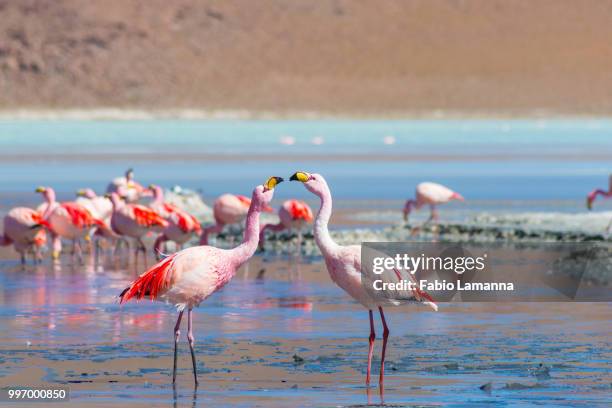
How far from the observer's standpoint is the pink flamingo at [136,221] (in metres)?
16.7

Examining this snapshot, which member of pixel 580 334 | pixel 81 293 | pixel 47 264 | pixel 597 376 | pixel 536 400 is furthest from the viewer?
pixel 47 264

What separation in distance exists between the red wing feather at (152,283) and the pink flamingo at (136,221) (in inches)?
287

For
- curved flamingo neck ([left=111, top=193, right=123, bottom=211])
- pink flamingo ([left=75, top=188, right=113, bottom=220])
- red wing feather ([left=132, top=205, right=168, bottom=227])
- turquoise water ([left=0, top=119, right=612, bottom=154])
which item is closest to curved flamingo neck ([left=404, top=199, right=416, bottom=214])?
pink flamingo ([left=75, top=188, right=113, bottom=220])

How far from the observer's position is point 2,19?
12838cm

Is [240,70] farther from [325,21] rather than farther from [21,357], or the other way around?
[21,357]

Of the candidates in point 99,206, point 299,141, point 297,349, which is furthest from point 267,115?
point 297,349

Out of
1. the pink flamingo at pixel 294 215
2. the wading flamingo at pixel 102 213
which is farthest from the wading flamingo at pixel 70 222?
the pink flamingo at pixel 294 215

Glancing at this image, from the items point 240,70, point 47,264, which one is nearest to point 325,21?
point 240,70

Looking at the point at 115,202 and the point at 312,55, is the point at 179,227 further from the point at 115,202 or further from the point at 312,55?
the point at 312,55

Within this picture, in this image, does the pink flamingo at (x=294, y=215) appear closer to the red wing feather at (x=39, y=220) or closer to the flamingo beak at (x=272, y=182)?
the red wing feather at (x=39, y=220)

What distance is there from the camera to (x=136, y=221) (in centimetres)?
1666

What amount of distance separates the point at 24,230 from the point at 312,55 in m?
107

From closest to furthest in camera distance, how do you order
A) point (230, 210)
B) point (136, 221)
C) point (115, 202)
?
point (136, 221), point (115, 202), point (230, 210)

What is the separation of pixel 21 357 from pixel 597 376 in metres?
3.76
